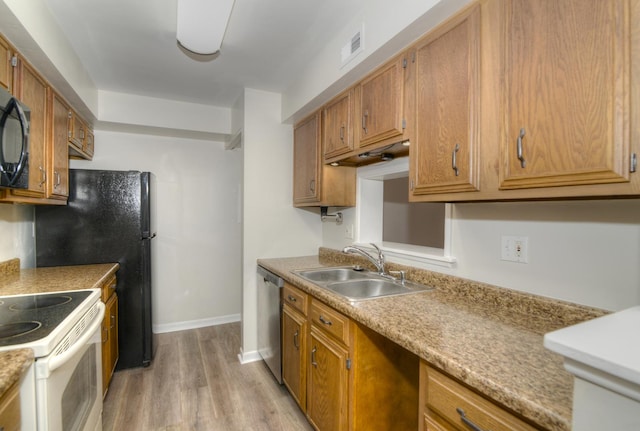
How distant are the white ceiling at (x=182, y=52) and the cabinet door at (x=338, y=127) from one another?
1.35 ft

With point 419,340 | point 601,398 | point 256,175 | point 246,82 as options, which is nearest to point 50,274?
point 256,175

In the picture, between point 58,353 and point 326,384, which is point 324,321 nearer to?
point 326,384

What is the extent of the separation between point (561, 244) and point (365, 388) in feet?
3.34

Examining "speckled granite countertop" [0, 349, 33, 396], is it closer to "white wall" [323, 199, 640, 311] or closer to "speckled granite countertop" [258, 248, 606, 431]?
"speckled granite countertop" [258, 248, 606, 431]

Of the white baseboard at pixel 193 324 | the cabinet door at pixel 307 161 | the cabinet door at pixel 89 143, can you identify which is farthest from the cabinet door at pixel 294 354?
the cabinet door at pixel 89 143

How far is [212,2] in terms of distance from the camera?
1541 millimetres

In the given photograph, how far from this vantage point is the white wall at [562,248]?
1044 millimetres

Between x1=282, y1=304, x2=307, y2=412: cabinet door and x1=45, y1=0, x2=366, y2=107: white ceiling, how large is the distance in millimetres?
1798

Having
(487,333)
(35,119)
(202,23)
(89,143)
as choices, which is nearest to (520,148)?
(487,333)

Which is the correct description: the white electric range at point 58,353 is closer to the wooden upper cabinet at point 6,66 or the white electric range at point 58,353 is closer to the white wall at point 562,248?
the wooden upper cabinet at point 6,66

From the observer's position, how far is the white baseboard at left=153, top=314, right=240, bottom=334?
354cm

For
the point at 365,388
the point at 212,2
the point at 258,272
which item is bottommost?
the point at 365,388

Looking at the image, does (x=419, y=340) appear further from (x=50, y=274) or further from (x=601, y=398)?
(x=50, y=274)

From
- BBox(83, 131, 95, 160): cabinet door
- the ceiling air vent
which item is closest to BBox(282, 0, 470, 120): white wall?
the ceiling air vent
